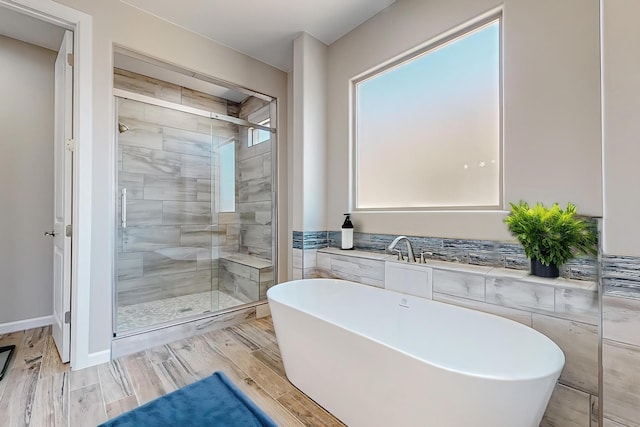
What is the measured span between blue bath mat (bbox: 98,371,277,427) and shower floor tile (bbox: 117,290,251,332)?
1023mm

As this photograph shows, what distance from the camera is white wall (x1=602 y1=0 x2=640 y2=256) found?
3.51 feet

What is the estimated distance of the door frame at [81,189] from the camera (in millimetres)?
2025

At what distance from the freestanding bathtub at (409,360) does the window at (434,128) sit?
2.72ft

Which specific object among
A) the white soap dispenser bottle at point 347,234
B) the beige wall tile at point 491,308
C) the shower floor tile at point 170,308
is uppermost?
the white soap dispenser bottle at point 347,234

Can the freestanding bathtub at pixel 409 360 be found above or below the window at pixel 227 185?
below

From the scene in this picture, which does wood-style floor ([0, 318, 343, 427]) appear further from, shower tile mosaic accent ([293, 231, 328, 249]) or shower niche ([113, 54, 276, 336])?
shower tile mosaic accent ([293, 231, 328, 249])

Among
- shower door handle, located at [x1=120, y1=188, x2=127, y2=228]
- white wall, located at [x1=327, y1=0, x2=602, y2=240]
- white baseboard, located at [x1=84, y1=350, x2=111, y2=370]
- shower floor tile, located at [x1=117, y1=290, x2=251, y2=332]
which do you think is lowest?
white baseboard, located at [x1=84, y1=350, x2=111, y2=370]

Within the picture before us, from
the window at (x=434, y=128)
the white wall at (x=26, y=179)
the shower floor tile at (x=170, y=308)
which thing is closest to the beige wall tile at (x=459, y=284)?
the window at (x=434, y=128)

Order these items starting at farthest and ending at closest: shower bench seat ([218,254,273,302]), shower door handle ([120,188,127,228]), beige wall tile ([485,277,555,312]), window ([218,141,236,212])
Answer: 1. window ([218,141,236,212])
2. shower bench seat ([218,254,273,302])
3. shower door handle ([120,188,127,228])
4. beige wall tile ([485,277,555,312])

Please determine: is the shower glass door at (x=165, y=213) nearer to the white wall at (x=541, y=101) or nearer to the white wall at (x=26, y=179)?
the white wall at (x=26, y=179)

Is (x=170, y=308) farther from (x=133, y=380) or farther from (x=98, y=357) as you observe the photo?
(x=133, y=380)

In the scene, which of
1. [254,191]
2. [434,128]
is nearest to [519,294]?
[434,128]

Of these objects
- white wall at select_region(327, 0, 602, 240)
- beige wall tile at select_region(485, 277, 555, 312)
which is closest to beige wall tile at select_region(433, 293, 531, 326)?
beige wall tile at select_region(485, 277, 555, 312)

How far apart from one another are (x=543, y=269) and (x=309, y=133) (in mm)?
2082
